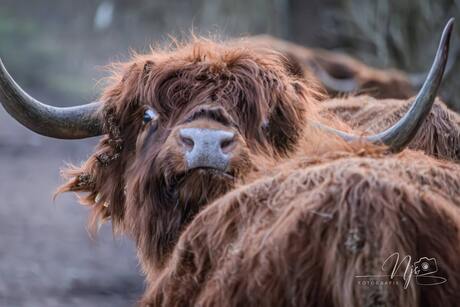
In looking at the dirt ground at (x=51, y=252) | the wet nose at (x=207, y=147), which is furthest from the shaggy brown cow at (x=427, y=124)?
the dirt ground at (x=51, y=252)

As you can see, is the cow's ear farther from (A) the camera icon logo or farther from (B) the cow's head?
(A) the camera icon logo

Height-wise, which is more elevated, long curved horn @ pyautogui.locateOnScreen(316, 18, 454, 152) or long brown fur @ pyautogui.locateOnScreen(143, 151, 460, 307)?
long curved horn @ pyautogui.locateOnScreen(316, 18, 454, 152)

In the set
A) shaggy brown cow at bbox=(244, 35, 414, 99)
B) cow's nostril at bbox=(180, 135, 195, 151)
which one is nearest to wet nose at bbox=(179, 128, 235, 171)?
cow's nostril at bbox=(180, 135, 195, 151)

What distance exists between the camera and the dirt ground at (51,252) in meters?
8.18

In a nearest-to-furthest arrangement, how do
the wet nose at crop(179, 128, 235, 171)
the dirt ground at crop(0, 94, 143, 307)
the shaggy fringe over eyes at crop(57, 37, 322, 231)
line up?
the wet nose at crop(179, 128, 235, 171) → the shaggy fringe over eyes at crop(57, 37, 322, 231) → the dirt ground at crop(0, 94, 143, 307)

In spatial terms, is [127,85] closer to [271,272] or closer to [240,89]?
[240,89]

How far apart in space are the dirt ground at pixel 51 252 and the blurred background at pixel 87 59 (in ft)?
0.05

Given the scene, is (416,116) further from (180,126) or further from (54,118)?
(54,118)

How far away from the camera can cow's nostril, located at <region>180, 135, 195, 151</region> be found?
3381 mm

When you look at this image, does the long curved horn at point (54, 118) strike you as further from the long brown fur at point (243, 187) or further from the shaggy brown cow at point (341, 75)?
the shaggy brown cow at point (341, 75)

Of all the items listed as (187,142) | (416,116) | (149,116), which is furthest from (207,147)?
(416,116)

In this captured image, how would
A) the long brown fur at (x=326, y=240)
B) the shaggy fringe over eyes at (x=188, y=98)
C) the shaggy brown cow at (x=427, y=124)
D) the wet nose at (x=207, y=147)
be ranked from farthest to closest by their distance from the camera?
the shaggy brown cow at (x=427, y=124) < the shaggy fringe over eyes at (x=188, y=98) < the wet nose at (x=207, y=147) < the long brown fur at (x=326, y=240)

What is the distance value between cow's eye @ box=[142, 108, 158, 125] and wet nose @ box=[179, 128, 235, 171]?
42 centimetres

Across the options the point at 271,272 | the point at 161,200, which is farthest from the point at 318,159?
the point at 161,200
